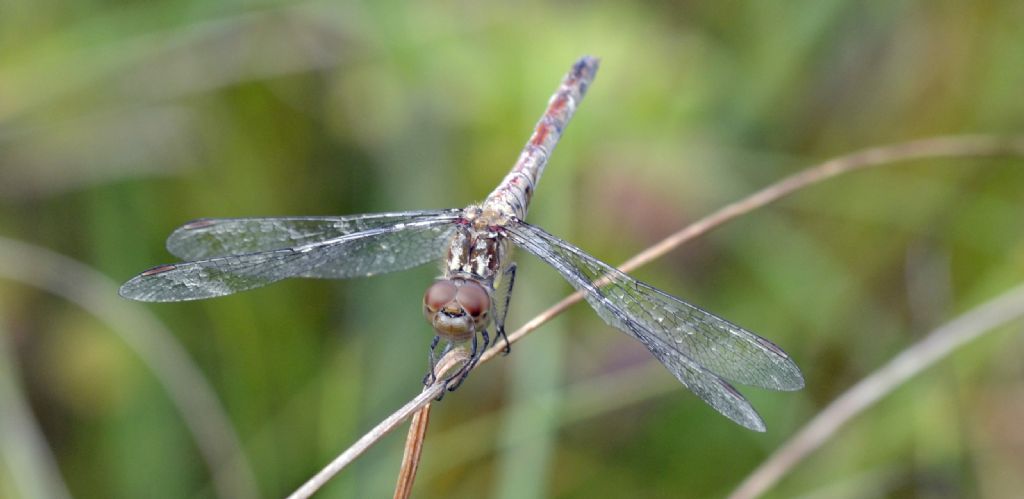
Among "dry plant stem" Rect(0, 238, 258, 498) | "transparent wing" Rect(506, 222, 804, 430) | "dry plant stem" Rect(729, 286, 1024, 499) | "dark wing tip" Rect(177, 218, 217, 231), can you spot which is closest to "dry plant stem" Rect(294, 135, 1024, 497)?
"transparent wing" Rect(506, 222, 804, 430)

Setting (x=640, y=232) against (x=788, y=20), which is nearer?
(x=640, y=232)

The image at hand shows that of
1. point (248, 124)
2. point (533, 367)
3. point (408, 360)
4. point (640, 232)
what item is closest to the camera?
point (533, 367)

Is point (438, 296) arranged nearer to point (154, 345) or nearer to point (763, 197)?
point (763, 197)

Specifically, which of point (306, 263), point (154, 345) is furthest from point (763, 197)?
point (154, 345)

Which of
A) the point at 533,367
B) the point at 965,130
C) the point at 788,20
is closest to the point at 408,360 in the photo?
the point at 533,367

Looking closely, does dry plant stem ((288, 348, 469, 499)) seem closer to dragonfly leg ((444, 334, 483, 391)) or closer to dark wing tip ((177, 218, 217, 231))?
dragonfly leg ((444, 334, 483, 391))

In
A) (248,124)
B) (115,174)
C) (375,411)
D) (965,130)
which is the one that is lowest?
(375,411)

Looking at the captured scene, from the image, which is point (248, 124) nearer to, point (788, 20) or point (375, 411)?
point (375, 411)
